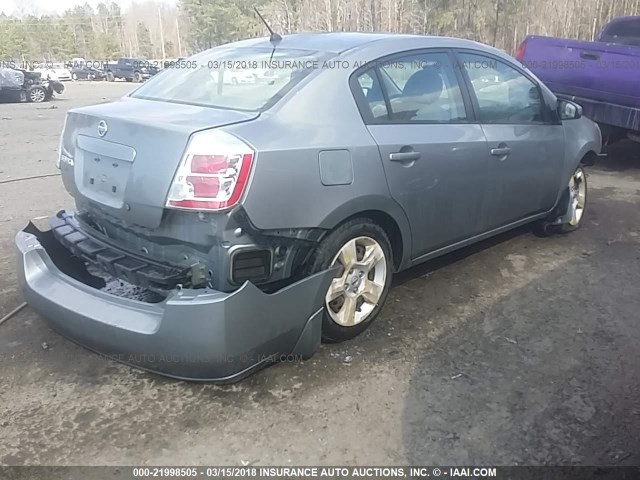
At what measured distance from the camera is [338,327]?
3254 millimetres

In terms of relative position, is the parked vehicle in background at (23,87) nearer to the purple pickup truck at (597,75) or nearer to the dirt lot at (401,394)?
the purple pickup truck at (597,75)

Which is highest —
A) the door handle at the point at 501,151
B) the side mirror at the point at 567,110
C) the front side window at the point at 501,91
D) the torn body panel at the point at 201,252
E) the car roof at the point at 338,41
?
the car roof at the point at 338,41

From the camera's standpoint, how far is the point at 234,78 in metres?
3.37

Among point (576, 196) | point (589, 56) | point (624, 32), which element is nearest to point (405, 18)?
point (624, 32)

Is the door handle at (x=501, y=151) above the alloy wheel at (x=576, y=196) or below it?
above

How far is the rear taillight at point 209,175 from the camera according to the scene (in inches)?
102

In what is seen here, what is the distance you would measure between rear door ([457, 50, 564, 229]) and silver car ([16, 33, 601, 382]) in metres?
0.03

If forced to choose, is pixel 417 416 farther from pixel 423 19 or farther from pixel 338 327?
pixel 423 19

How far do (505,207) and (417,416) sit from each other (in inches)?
81.4

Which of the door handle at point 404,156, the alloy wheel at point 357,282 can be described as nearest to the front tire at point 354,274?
the alloy wheel at point 357,282

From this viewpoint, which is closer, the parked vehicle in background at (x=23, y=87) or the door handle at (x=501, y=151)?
the door handle at (x=501, y=151)

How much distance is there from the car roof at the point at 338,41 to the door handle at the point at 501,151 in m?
0.75

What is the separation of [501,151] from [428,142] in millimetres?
803

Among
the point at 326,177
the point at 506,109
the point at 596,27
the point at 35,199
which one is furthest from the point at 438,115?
the point at 596,27
